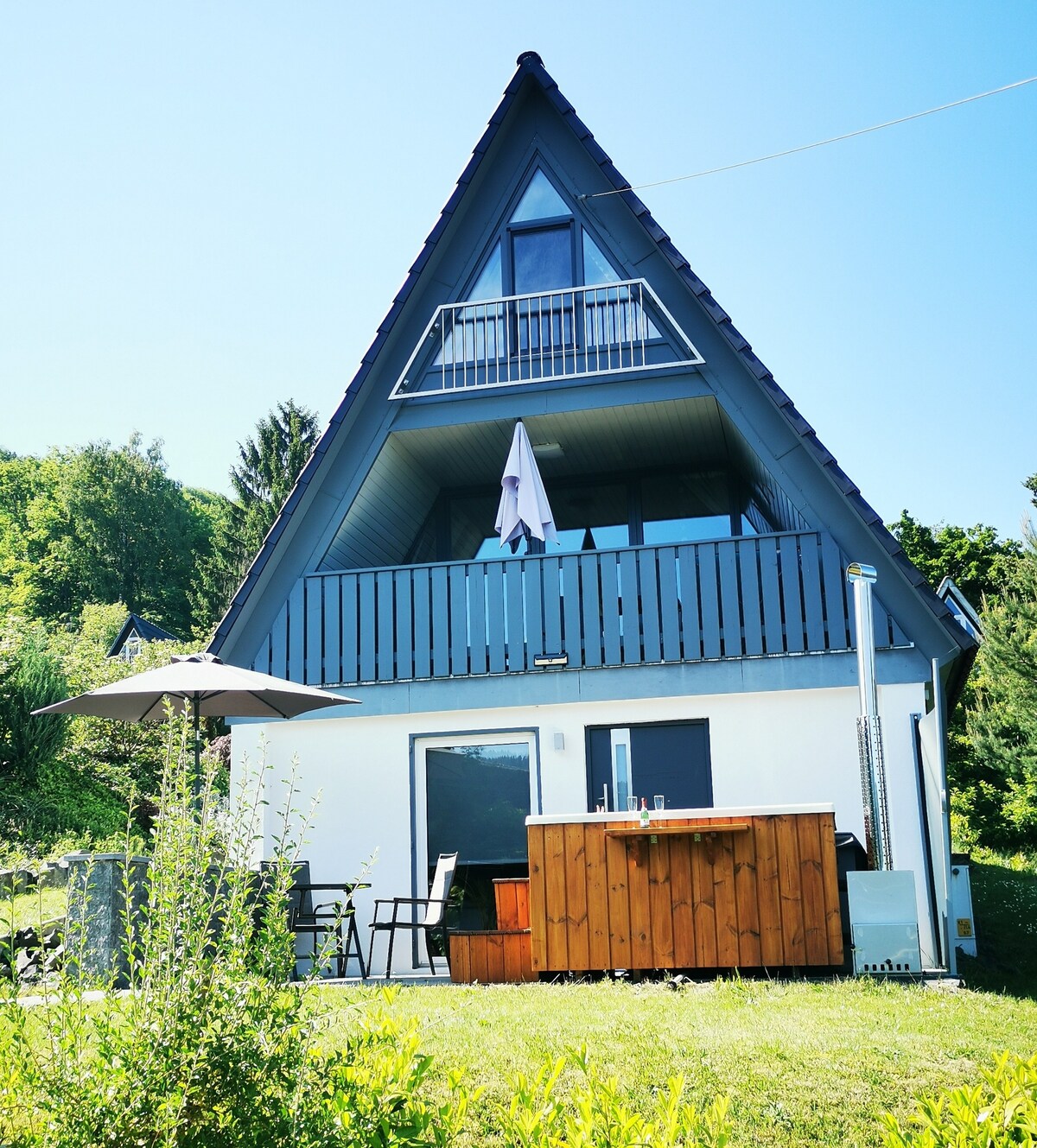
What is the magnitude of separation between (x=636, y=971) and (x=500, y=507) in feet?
16.3

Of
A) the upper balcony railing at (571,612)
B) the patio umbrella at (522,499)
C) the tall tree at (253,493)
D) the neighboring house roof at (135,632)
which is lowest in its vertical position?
the upper balcony railing at (571,612)

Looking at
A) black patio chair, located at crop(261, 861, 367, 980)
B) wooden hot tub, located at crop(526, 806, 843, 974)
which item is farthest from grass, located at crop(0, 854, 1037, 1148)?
black patio chair, located at crop(261, 861, 367, 980)

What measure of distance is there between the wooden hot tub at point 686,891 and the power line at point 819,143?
551cm

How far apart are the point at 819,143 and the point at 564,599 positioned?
4748 mm

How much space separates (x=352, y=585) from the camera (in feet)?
39.3

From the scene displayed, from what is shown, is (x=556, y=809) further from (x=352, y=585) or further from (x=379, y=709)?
(x=352, y=585)

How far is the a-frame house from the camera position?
35.2 feet

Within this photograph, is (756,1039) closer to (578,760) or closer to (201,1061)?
(201,1061)

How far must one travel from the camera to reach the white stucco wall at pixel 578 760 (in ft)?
34.3

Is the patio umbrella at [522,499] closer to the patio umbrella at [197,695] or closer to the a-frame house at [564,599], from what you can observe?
the a-frame house at [564,599]

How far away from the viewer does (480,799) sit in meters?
11.5

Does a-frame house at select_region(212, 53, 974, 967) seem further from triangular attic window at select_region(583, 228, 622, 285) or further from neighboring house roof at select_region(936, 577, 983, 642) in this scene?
neighboring house roof at select_region(936, 577, 983, 642)

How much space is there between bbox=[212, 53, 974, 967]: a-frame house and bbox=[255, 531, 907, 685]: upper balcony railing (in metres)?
0.02

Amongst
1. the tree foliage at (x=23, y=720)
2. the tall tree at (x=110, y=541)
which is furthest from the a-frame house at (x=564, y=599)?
the tall tree at (x=110, y=541)
